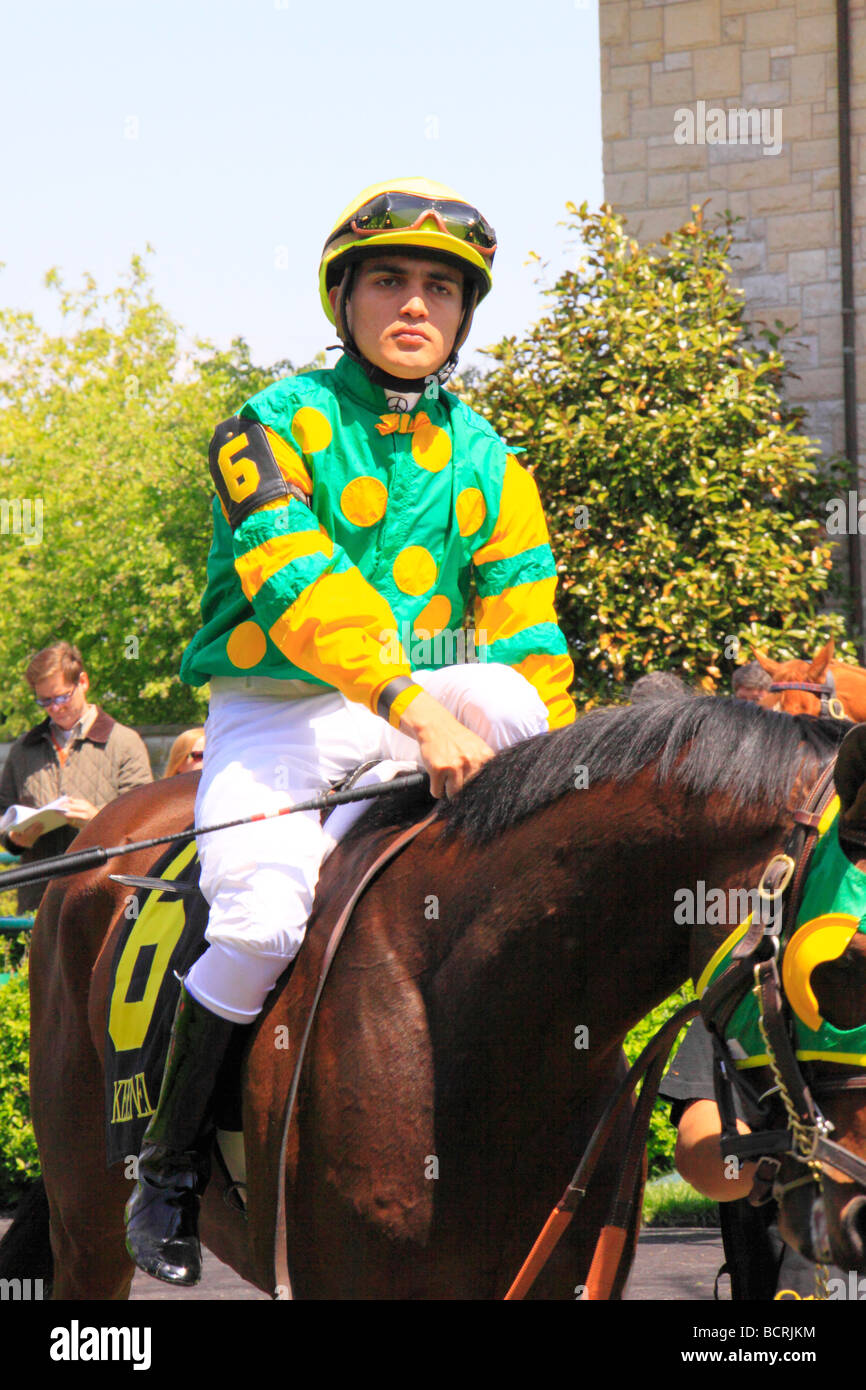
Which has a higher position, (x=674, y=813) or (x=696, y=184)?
(x=696, y=184)

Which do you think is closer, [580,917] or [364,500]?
[580,917]

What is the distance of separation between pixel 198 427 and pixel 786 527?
69.8 ft

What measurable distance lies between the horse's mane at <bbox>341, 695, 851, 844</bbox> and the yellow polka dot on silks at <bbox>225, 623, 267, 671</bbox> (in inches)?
20.5

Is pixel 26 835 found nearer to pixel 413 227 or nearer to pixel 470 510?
pixel 470 510

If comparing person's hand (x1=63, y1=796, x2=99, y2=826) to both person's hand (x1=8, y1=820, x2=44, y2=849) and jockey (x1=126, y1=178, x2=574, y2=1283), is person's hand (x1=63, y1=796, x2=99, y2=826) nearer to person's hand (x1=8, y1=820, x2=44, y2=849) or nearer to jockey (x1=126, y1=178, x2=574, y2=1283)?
person's hand (x1=8, y1=820, x2=44, y2=849)

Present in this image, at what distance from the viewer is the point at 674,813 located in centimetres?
217

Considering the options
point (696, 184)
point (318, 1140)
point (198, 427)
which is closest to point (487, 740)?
point (318, 1140)

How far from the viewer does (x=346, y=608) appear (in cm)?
254

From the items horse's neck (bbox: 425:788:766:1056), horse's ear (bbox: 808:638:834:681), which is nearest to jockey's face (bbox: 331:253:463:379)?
horse's neck (bbox: 425:788:766:1056)

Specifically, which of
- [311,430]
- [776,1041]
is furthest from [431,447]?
[776,1041]

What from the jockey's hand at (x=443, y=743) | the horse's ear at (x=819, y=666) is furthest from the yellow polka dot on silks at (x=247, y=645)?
the horse's ear at (x=819, y=666)

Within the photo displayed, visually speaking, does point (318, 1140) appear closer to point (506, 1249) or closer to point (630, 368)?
point (506, 1249)

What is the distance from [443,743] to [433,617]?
0.50 meters

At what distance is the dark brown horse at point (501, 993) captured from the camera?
2.17m
